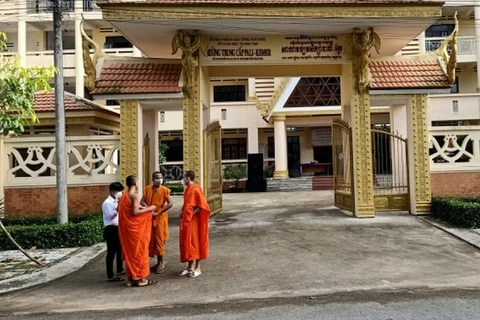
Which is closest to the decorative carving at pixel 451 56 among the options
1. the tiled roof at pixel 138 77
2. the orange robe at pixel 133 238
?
the tiled roof at pixel 138 77

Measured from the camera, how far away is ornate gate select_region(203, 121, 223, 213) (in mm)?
11016

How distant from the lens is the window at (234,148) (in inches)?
998

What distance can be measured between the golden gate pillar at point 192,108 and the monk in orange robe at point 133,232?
4.67 m

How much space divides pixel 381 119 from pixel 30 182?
16.4 m

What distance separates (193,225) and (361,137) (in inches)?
236

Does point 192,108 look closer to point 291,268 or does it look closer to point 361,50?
point 361,50

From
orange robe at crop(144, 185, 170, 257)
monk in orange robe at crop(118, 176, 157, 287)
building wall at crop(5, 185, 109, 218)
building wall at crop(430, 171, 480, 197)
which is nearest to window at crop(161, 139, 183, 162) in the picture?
building wall at crop(5, 185, 109, 218)

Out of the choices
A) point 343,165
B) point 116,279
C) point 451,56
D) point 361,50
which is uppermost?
point 361,50

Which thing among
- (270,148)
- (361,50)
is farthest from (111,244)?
(270,148)

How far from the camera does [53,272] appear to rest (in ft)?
21.8

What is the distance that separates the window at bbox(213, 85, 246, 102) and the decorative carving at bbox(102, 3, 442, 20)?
50.3ft

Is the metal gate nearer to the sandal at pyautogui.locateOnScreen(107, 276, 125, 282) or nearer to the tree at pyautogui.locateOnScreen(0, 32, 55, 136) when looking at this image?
the sandal at pyautogui.locateOnScreen(107, 276, 125, 282)

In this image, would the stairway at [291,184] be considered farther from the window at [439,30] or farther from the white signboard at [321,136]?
the window at [439,30]

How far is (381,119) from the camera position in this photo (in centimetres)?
2139
